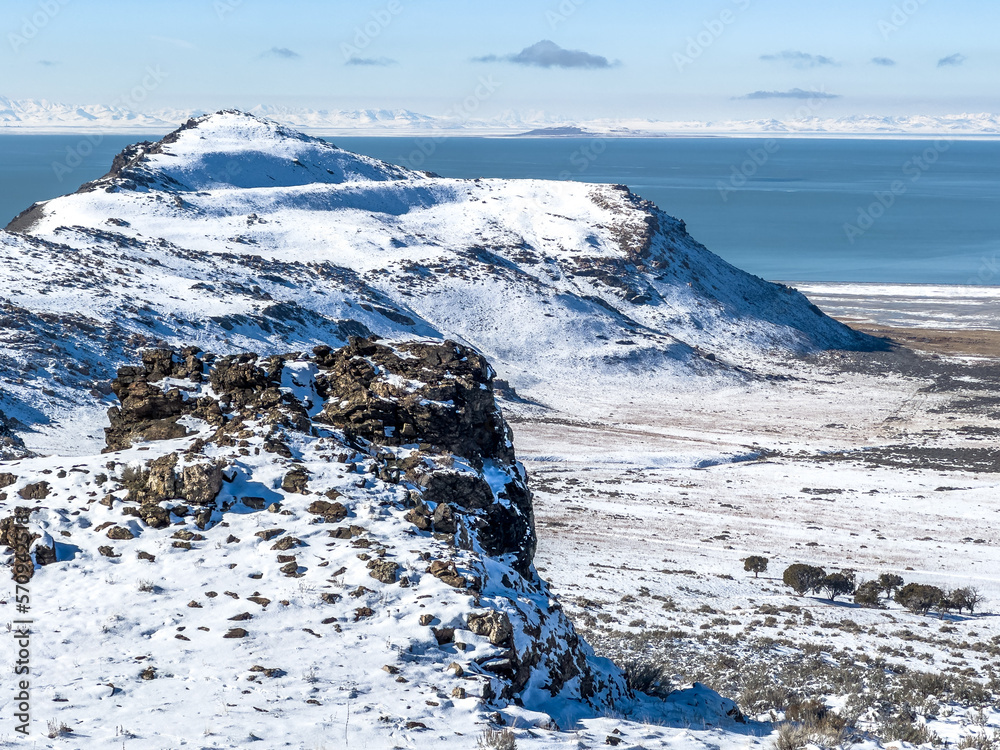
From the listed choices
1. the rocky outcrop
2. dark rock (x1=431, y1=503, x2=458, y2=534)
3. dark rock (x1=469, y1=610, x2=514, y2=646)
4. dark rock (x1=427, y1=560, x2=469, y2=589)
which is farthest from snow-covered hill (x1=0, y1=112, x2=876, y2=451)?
dark rock (x1=469, y1=610, x2=514, y2=646)

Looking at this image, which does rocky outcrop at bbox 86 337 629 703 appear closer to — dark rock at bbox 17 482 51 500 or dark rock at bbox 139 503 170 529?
dark rock at bbox 139 503 170 529

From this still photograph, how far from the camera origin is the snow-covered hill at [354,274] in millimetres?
54906

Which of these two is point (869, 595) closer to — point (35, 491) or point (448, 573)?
point (448, 573)

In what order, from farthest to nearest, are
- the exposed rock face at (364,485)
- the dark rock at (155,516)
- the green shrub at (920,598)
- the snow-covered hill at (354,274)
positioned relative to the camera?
the snow-covered hill at (354,274) < the green shrub at (920,598) < the dark rock at (155,516) < the exposed rock face at (364,485)

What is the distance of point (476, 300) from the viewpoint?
76875 mm

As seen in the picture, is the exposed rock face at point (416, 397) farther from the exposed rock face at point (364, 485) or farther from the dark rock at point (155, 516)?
the dark rock at point (155, 516)

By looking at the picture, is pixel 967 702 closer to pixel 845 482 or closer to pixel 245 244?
pixel 845 482

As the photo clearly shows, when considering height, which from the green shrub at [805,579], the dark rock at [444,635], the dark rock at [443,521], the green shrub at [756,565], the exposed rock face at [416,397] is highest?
the exposed rock face at [416,397]

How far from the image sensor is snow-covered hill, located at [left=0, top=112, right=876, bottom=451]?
5491 cm

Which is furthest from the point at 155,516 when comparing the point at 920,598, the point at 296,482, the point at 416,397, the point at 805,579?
the point at 920,598

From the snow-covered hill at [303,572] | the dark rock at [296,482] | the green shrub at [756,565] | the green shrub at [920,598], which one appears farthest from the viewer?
the green shrub at [756,565]

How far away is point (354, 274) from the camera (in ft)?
250

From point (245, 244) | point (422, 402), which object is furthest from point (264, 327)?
point (422, 402)

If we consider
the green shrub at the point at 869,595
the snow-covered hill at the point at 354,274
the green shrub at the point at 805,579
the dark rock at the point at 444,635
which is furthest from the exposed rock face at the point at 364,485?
the snow-covered hill at the point at 354,274
